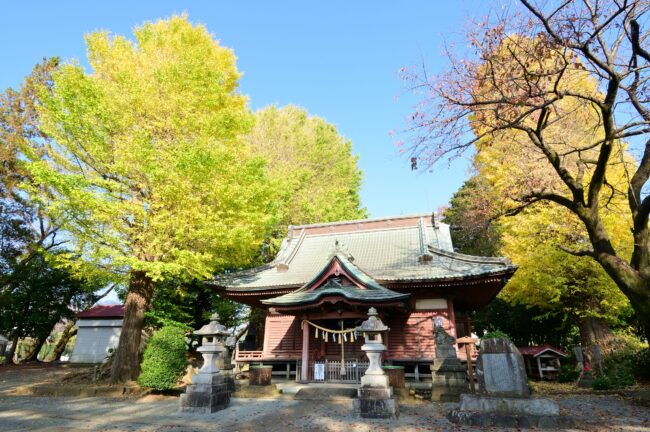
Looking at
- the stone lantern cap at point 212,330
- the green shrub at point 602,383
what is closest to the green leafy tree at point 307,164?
the stone lantern cap at point 212,330

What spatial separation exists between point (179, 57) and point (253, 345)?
18.3m

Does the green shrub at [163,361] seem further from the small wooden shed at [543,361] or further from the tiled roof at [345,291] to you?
the small wooden shed at [543,361]

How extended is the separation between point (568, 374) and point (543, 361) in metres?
2.43

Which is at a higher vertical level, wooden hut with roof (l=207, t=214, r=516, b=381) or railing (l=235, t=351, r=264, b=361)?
wooden hut with roof (l=207, t=214, r=516, b=381)

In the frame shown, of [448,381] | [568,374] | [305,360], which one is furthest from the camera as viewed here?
[568,374]

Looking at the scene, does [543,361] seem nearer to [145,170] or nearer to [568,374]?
[568,374]

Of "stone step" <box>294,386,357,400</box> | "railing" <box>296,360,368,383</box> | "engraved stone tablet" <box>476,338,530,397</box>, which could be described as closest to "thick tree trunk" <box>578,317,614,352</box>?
"railing" <box>296,360,368,383</box>

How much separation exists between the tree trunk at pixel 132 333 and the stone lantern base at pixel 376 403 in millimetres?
8152

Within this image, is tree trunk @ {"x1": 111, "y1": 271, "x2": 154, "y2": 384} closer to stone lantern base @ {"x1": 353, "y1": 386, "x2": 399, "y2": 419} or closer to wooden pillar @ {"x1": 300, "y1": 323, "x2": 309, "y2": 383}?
wooden pillar @ {"x1": 300, "y1": 323, "x2": 309, "y2": 383}

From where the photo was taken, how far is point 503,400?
24.8 feet

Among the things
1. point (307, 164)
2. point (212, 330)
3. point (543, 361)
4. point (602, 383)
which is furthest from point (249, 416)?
point (307, 164)

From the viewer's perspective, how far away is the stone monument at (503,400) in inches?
283

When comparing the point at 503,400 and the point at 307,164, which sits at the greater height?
the point at 307,164

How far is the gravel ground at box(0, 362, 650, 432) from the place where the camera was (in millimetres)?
7215
